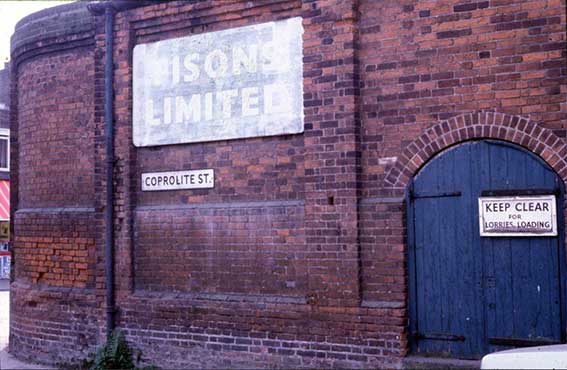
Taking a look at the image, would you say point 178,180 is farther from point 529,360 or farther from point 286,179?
point 529,360

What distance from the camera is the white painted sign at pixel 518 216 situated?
7.64m

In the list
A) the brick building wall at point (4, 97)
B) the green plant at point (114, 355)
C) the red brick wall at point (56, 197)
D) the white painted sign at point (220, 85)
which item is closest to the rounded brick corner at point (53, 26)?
the red brick wall at point (56, 197)

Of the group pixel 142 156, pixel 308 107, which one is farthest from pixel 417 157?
pixel 142 156

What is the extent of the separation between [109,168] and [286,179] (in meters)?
2.76

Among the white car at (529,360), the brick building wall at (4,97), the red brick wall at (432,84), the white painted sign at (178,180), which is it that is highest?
the brick building wall at (4,97)

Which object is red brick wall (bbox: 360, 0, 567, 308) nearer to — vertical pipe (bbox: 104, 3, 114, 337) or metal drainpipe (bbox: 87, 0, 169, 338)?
metal drainpipe (bbox: 87, 0, 169, 338)

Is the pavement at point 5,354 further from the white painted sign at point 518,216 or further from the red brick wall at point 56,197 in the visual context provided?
the white painted sign at point 518,216

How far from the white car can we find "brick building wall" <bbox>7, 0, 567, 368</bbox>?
269 centimetres

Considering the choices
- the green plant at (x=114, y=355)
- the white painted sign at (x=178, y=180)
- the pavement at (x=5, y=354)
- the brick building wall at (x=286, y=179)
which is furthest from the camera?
the pavement at (x=5, y=354)

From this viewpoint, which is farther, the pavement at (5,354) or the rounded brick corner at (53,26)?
the rounded brick corner at (53,26)

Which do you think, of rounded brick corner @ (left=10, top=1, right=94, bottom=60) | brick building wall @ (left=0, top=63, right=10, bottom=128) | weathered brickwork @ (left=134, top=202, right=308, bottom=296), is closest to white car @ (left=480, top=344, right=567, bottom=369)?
weathered brickwork @ (left=134, top=202, right=308, bottom=296)

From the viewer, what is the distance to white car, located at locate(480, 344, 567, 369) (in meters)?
5.35

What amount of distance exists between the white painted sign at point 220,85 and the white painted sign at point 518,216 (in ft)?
8.12

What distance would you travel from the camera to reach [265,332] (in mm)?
9094
